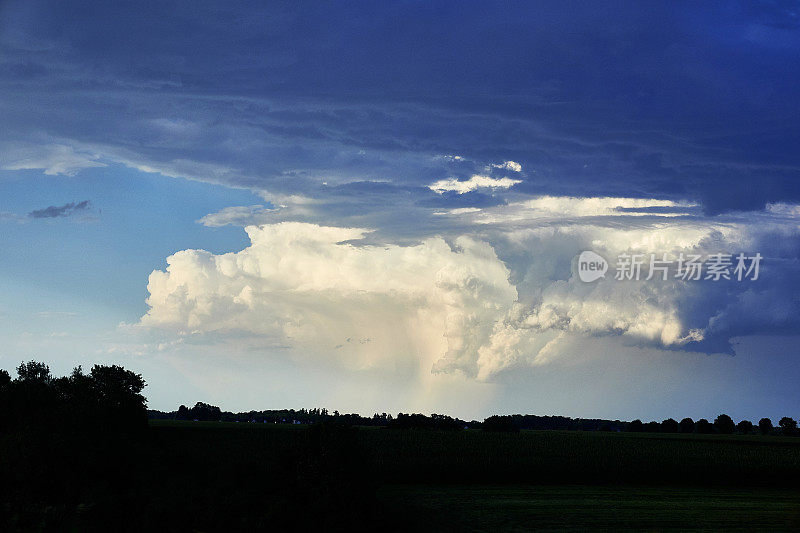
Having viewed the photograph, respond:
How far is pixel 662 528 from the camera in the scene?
124 feet

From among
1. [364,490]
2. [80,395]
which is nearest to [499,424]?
[80,395]

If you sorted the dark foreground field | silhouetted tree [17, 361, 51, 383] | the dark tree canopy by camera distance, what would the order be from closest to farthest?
the dark foreground field → the dark tree canopy → silhouetted tree [17, 361, 51, 383]

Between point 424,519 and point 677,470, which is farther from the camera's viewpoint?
point 677,470

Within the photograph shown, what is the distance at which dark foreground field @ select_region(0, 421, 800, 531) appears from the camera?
30.6m

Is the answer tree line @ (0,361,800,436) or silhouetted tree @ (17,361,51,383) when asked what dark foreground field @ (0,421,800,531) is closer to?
tree line @ (0,361,800,436)

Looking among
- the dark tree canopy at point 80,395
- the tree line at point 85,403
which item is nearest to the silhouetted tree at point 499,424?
the tree line at point 85,403

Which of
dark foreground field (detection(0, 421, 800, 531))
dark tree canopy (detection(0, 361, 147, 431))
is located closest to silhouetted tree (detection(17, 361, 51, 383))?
dark tree canopy (detection(0, 361, 147, 431))

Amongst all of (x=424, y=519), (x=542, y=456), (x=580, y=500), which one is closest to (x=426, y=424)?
(x=542, y=456)

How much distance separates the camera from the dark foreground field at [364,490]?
30.6 m

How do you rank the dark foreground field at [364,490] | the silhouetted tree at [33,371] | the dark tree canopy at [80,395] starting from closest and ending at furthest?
the dark foreground field at [364,490], the dark tree canopy at [80,395], the silhouetted tree at [33,371]

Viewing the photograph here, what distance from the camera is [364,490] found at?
3422cm

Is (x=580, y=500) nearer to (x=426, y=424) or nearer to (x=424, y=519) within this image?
(x=424, y=519)

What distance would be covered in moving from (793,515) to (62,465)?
42300 millimetres

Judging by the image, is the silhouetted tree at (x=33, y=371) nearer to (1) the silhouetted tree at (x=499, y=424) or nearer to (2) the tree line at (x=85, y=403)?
(2) the tree line at (x=85, y=403)
